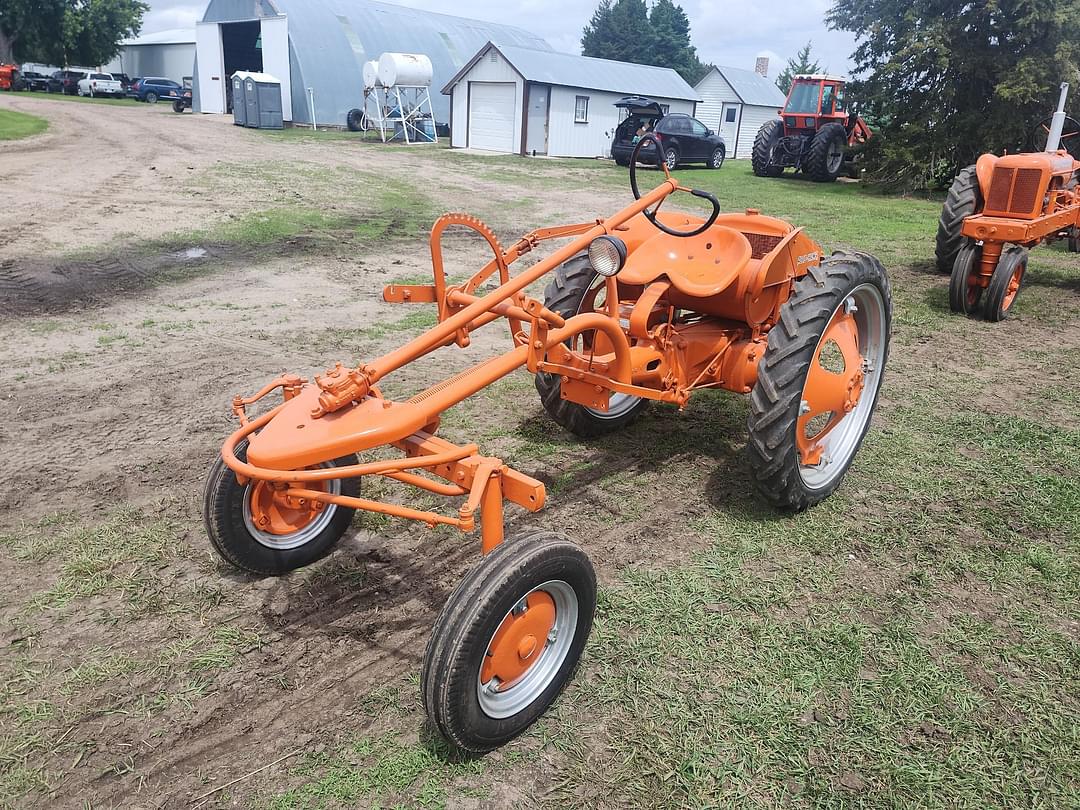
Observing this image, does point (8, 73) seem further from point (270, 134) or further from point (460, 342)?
point (460, 342)

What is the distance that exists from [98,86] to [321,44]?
1921 centimetres

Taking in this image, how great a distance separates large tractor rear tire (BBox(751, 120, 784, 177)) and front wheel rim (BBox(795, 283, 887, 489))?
65.0 ft

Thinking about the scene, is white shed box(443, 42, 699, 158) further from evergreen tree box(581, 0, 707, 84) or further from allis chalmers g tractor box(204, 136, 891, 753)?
evergreen tree box(581, 0, 707, 84)

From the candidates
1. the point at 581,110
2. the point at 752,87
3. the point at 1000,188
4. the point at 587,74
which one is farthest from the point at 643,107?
the point at 1000,188

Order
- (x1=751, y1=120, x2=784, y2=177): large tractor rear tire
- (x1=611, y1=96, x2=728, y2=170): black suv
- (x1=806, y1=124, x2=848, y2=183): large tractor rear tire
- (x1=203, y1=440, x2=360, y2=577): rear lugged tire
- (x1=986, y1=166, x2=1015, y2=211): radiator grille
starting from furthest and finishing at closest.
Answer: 1. (x1=611, y1=96, x2=728, y2=170): black suv
2. (x1=751, y1=120, x2=784, y2=177): large tractor rear tire
3. (x1=806, y1=124, x2=848, y2=183): large tractor rear tire
4. (x1=986, y1=166, x2=1015, y2=211): radiator grille
5. (x1=203, y1=440, x2=360, y2=577): rear lugged tire

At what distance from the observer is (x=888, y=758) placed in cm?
261

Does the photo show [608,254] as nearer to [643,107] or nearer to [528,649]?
[528,649]

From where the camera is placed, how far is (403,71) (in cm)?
2814

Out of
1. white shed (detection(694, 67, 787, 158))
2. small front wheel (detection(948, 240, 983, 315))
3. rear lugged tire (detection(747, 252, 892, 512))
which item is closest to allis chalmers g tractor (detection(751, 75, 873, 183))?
white shed (detection(694, 67, 787, 158))

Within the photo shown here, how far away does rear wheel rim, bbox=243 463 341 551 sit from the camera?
3.25 m

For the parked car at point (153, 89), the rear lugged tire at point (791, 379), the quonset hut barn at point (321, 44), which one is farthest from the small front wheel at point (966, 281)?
the parked car at point (153, 89)

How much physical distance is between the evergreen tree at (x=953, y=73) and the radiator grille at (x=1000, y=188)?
1170 centimetres

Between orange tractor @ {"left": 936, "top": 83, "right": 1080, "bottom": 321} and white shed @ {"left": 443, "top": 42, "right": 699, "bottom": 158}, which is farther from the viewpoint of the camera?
white shed @ {"left": 443, "top": 42, "right": 699, "bottom": 158}

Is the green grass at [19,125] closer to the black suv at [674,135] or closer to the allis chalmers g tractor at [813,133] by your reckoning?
the black suv at [674,135]
